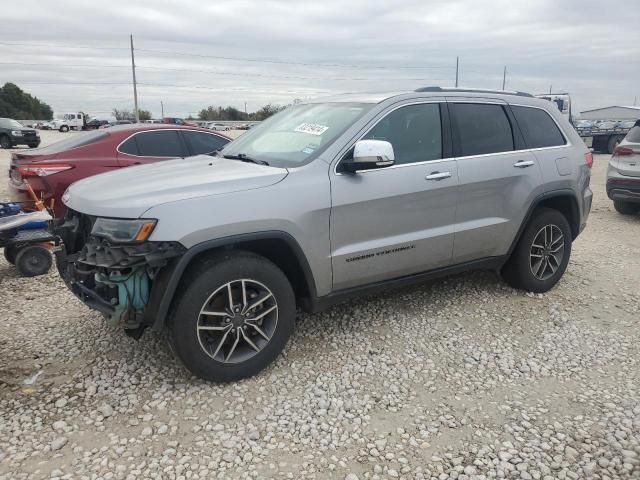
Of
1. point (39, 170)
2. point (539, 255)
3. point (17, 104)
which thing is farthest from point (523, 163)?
point (17, 104)

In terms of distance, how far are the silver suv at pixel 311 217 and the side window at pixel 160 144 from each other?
3026 mm

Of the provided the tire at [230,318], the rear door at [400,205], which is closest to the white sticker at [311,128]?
the rear door at [400,205]

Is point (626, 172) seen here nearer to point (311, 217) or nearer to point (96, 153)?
point (311, 217)

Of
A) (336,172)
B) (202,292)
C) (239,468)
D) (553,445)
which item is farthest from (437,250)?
(239,468)

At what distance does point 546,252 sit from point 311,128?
2.61 meters

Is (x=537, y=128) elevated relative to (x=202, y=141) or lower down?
elevated

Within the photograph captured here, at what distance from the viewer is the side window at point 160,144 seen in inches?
281

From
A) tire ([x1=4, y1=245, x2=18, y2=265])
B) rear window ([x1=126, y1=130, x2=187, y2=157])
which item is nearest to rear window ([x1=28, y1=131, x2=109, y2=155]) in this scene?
rear window ([x1=126, y1=130, x2=187, y2=157])

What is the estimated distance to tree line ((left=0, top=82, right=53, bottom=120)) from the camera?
249 feet

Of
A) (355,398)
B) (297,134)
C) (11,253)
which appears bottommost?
(355,398)

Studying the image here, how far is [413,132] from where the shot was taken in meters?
4.02

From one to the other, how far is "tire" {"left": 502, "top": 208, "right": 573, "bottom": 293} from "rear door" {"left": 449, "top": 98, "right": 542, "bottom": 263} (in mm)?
246

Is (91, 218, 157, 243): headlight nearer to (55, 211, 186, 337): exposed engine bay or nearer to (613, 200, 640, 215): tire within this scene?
(55, 211, 186, 337): exposed engine bay

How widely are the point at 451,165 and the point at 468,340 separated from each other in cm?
138
